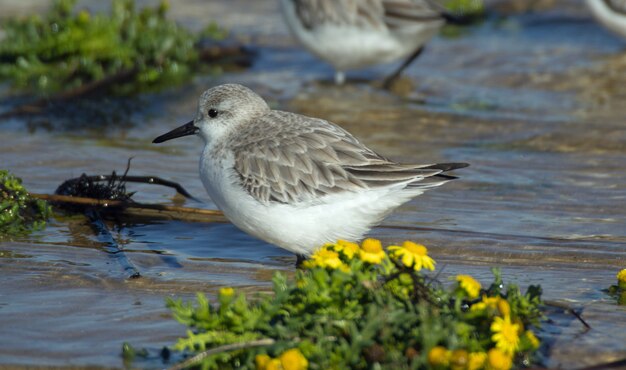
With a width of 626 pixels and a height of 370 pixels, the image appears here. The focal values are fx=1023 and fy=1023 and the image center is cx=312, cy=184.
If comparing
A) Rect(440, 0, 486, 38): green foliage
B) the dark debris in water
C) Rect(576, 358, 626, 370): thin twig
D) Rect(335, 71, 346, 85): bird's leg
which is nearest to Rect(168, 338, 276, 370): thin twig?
Rect(576, 358, 626, 370): thin twig

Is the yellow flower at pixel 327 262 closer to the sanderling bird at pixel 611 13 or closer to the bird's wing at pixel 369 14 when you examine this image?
the bird's wing at pixel 369 14

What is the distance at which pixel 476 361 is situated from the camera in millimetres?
3891

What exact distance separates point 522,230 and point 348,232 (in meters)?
1.44

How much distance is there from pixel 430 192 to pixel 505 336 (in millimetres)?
3377

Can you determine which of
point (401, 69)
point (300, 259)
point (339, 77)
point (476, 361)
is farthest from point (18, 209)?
point (401, 69)

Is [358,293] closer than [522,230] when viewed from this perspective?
Yes

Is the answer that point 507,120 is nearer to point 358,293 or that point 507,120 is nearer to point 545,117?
point 545,117

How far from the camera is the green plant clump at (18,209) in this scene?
634 cm

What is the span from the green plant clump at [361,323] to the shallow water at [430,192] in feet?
1.61

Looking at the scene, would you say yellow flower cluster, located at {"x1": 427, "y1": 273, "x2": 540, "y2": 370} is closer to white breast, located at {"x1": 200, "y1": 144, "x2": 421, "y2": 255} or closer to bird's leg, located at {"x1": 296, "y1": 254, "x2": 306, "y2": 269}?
white breast, located at {"x1": 200, "y1": 144, "x2": 421, "y2": 255}

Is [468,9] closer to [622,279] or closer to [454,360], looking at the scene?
[622,279]

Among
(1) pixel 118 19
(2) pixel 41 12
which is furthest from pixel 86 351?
(2) pixel 41 12

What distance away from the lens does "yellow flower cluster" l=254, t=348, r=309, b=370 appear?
3844 mm

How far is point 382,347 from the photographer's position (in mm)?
4023
